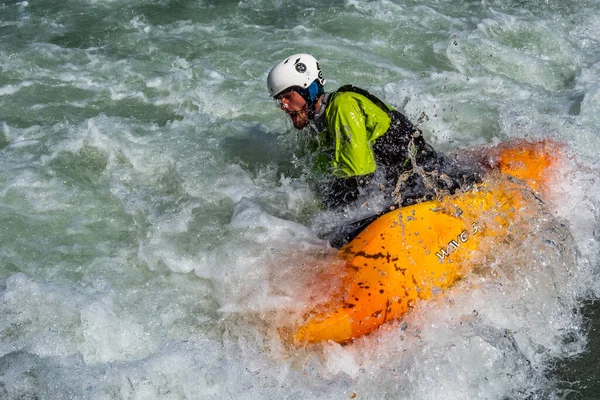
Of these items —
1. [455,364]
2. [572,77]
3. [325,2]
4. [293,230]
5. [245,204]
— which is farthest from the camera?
[325,2]

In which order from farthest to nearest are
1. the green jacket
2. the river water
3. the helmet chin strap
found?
the helmet chin strap → the green jacket → the river water

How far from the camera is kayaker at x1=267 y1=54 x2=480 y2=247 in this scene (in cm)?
427

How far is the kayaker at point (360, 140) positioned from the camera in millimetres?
4273

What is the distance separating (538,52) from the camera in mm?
7758

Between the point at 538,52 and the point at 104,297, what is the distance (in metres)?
5.70

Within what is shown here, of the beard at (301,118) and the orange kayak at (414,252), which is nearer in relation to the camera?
the orange kayak at (414,252)

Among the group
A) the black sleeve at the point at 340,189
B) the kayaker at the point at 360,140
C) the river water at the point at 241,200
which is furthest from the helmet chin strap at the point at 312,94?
the river water at the point at 241,200

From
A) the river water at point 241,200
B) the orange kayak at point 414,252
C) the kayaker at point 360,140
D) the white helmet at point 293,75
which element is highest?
the white helmet at point 293,75

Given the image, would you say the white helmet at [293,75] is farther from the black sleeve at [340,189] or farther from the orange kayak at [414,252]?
the orange kayak at [414,252]

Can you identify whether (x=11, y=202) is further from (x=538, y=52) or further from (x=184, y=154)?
(x=538, y=52)

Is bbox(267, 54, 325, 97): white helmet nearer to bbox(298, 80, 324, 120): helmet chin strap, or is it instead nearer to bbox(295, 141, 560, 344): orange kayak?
bbox(298, 80, 324, 120): helmet chin strap

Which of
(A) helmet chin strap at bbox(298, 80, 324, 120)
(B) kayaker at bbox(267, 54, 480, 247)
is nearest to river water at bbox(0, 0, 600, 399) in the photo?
(B) kayaker at bbox(267, 54, 480, 247)

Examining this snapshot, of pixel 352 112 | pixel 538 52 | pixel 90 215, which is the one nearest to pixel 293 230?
pixel 352 112

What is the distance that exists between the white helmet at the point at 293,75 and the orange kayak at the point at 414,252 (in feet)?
3.24
